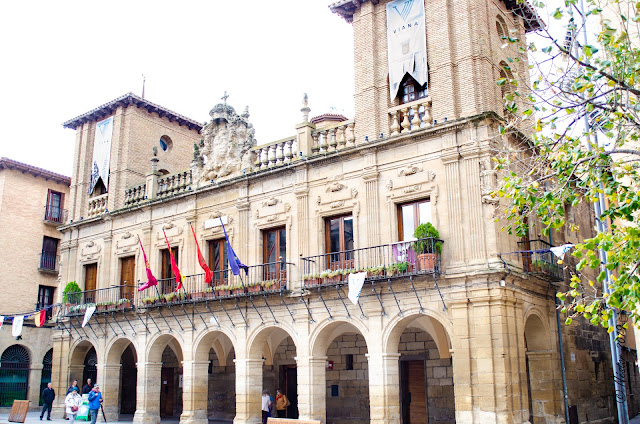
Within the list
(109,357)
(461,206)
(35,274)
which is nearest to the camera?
(461,206)

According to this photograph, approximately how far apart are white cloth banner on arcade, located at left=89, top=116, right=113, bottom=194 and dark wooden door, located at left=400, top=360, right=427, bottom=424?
1548cm

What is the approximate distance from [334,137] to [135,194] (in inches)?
416

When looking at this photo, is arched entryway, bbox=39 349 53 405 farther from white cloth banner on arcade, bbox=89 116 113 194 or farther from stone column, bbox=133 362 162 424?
stone column, bbox=133 362 162 424

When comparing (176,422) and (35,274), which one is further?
(35,274)

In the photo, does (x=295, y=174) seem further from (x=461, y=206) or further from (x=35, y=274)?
(x=35, y=274)

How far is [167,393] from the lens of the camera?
93.4ft

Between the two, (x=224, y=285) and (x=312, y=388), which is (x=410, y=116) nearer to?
(x=224, y=285)

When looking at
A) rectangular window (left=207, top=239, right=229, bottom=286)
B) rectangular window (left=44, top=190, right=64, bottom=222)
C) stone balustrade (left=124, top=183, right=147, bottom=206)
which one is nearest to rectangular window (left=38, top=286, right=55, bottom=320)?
rectangular window (left=44, top=190, right=64, bottom=222)

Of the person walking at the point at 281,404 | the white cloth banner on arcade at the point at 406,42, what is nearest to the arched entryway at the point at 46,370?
the person walking at the point at 281,404

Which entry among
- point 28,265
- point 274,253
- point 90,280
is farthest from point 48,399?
point 28,265

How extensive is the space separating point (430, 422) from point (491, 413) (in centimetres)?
472

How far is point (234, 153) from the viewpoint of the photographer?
23625 millimetres

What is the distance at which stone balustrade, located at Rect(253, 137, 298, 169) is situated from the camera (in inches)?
862

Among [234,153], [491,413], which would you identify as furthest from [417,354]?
[234,153]
